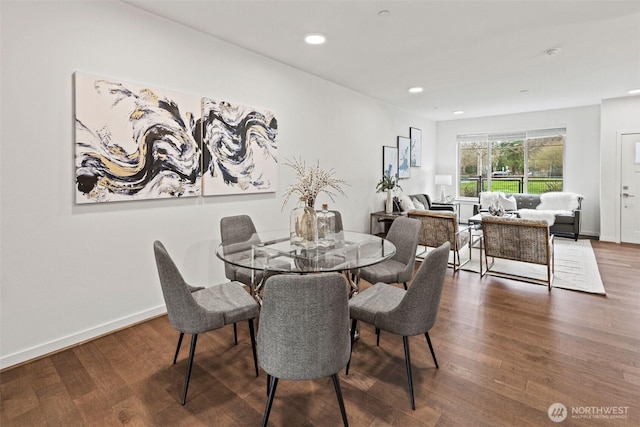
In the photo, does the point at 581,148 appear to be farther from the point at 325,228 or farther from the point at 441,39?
the point at 325,228

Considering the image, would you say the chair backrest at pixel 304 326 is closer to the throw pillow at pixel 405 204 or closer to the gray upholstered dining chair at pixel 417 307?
the gray upholstered dining chair at pixel 417 307

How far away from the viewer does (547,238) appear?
11.8ft

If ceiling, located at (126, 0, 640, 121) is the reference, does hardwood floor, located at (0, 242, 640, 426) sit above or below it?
below

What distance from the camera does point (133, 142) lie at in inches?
105

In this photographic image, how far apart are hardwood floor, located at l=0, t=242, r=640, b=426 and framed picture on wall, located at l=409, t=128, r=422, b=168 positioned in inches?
184

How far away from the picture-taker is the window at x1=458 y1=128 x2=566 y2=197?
22.7 ft

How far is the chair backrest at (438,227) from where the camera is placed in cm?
412

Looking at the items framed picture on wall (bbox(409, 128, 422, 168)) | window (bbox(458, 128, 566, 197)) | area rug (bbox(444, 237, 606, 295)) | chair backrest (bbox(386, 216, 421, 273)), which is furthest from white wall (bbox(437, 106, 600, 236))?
chair backrest (bbox(386, 216, 421, 273))

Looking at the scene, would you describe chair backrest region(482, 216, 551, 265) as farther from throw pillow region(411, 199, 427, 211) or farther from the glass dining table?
throw pillow region(411, 199, 427, 211)

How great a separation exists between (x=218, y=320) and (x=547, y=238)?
138 inches

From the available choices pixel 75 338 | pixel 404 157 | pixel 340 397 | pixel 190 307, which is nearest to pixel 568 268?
pixel 404 157

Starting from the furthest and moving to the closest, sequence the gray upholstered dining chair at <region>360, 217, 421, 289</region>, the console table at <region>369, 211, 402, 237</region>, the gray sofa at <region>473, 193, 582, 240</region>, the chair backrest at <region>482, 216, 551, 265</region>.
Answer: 1. the gray sofa at <region>473, 193, 582, 240</region>
2. the console table at <region>369, 211, 402, 237</region>
3. the chair backrest at <region>482, 216, 551, 265</region>
4. the gray upholstered dining chair at <region>360, 217, 421, 289</region>

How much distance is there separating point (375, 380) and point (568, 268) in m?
3.73

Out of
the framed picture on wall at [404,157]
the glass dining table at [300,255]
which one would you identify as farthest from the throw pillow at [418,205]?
the glass dining table at [300,255]
